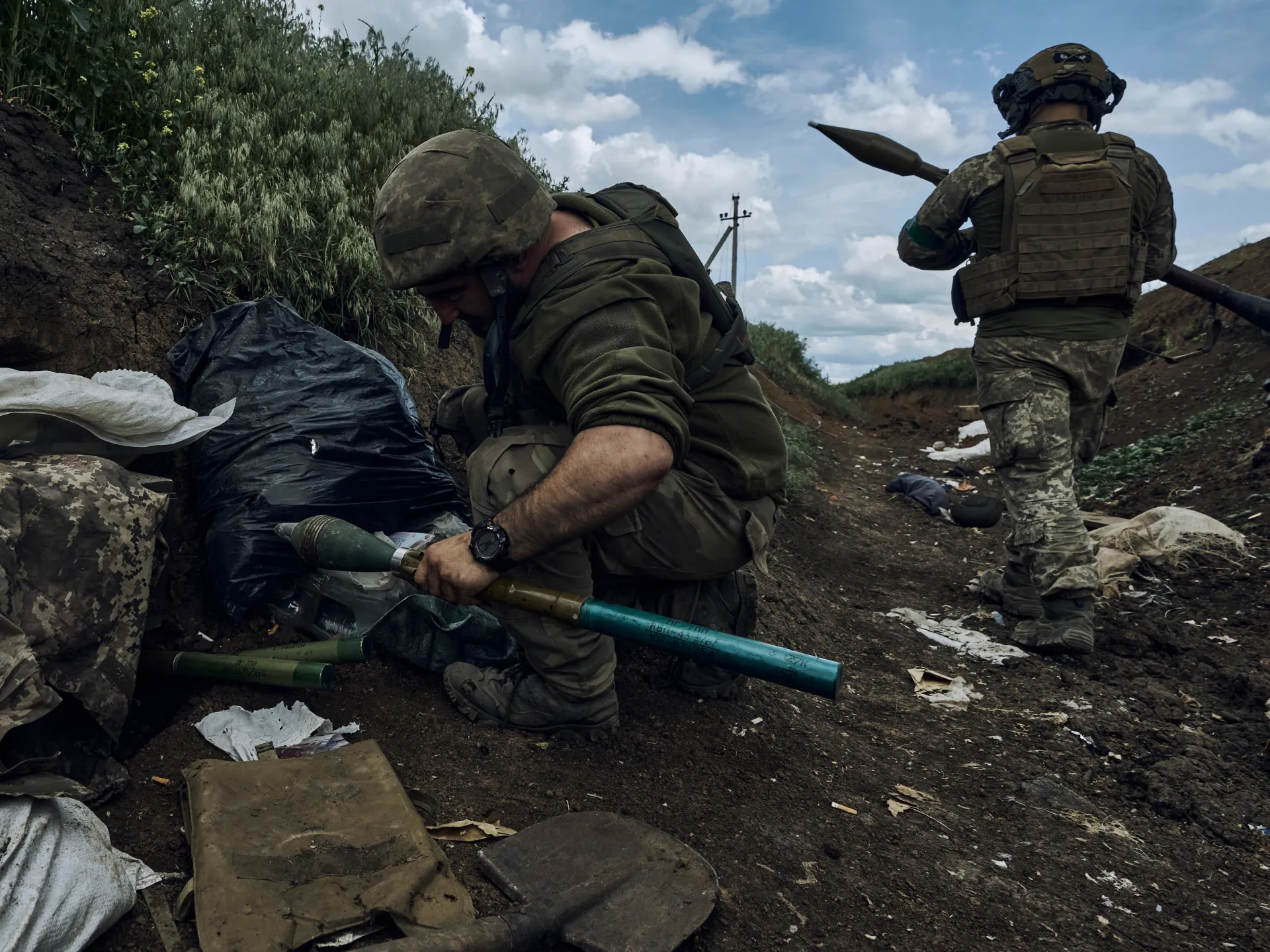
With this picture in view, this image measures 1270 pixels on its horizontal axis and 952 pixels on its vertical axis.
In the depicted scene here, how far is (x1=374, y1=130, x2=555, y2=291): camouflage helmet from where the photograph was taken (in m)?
2.05

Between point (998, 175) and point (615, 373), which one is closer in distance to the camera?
point (615, 373)

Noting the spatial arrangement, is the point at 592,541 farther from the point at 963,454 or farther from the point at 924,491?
the point at 963,454

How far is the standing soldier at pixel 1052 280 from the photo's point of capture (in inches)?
143

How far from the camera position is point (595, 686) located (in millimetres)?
2262

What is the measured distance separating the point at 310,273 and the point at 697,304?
2028 millimetres

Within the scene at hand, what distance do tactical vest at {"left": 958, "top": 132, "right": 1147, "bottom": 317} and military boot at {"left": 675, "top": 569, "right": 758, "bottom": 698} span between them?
211 cm

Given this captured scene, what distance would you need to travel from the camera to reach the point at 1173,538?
4.64m

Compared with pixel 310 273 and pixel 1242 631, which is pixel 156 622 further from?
pixel 1242 631

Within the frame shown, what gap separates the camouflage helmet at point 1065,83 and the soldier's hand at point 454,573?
3421mm

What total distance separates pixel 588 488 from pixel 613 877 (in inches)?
31.2

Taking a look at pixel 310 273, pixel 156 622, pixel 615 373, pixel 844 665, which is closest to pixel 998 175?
pixel 844 665

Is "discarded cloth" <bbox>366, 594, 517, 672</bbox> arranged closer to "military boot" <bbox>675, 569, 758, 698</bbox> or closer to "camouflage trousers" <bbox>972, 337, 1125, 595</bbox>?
"military boot" <bbox>675, 569, 758, 698</bbox>

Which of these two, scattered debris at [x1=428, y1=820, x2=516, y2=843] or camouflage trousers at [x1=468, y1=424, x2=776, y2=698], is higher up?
camouflage trousers at [x1=468, y1=424, x2=776, y2=698]

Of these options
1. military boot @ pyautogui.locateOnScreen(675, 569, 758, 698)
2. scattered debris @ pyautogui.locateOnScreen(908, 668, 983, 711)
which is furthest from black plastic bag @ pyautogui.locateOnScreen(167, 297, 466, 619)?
scattered debris @ pyautogui.locateOnScreen(908, 668, 983, 711)
